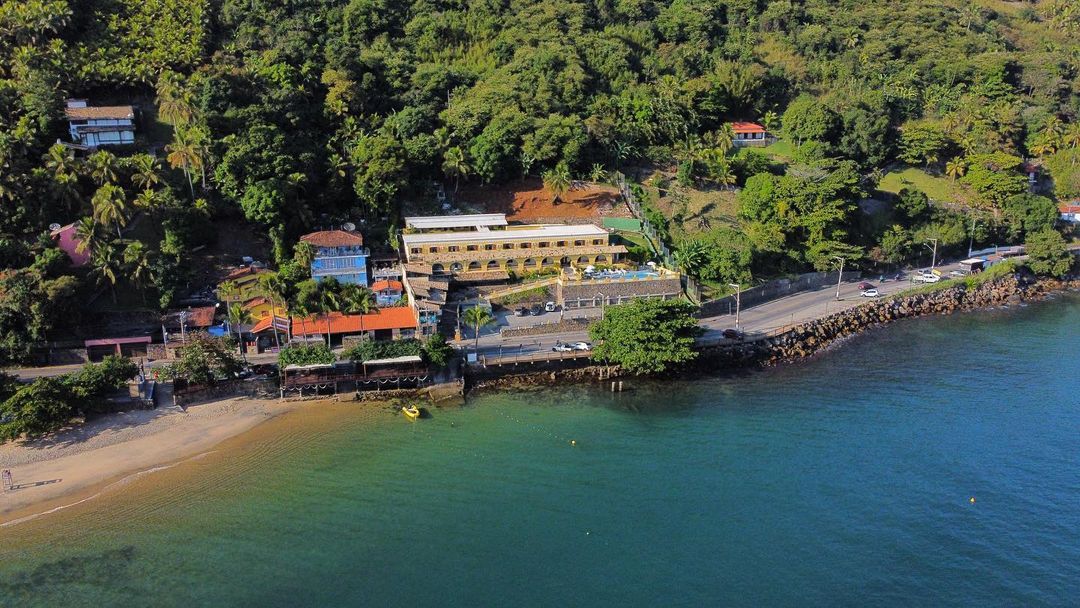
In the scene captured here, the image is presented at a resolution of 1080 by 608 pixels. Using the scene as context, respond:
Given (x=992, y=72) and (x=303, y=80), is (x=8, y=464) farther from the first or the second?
(x=992, y=72)

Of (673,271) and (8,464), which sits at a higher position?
(673,271)

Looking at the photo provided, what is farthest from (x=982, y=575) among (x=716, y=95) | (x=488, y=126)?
(x=716, y=95)

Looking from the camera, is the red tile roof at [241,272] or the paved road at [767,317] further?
the red tile roof at [241,272]

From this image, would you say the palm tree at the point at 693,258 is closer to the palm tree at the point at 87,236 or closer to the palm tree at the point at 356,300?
the palm tree at the point at 356,300

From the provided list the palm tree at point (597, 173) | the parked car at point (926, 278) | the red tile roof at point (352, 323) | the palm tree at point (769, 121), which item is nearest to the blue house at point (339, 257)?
the red tile roof at point (352, 323)

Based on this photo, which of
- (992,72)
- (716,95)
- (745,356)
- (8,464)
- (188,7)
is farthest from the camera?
(992,72)

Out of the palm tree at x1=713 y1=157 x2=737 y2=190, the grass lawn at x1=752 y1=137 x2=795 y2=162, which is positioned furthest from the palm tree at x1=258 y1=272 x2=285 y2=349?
the grass lawn at x1=752 y1=137 x2=795 y2=162
